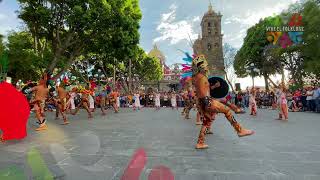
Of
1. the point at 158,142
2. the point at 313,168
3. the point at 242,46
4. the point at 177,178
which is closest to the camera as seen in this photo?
the point at 177,178

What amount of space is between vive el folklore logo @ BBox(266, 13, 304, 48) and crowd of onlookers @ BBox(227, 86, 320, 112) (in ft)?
31.9

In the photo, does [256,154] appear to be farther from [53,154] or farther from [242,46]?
[242,46]

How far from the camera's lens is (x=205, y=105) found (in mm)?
7977

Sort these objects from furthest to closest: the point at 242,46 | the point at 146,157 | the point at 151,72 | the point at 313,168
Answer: the point at 151,72, the point at 242,46, the point at 146,157, the point at 313,168

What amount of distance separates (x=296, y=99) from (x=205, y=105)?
19870 mm

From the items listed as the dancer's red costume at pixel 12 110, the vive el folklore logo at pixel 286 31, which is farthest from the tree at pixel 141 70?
the dancer's red costume at pixel 12 110

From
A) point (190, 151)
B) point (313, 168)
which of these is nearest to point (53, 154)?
point (190, 151)

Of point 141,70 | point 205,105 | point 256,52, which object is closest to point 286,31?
point 256,52

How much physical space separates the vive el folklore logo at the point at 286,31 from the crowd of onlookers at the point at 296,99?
972 cm

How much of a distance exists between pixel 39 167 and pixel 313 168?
383 cm

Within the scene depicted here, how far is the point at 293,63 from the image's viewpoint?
5128cm

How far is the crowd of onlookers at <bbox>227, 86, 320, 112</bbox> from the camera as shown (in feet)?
75.2

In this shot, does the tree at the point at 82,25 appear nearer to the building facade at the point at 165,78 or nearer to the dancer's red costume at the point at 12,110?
the dancer's red costume at the point at 12,110

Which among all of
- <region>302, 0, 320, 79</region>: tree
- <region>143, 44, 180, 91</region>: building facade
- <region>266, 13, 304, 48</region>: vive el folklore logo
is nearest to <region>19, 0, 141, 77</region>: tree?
<region>302, 0, 320, 79</region>: tree
